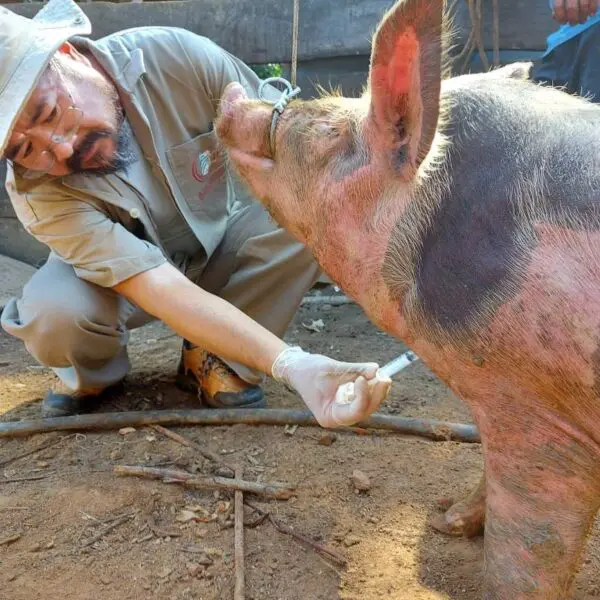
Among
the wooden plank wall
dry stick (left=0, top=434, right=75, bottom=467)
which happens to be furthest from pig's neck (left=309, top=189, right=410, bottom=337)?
the wooden plank wall

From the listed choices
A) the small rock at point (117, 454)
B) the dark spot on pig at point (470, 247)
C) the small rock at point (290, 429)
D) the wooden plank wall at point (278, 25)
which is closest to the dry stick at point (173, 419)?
the small rock at point (290, 429)

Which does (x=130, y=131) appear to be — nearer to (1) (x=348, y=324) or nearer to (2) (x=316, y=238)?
(2) (x=316, y=238)

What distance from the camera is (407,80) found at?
4.89 ft

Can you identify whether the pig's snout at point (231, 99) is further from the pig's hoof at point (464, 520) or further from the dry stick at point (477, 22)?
the dry stick at point (477, 22)

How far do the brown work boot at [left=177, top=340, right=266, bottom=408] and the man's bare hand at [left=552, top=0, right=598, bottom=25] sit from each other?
1.77 metres

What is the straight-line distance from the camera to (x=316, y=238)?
1771mm

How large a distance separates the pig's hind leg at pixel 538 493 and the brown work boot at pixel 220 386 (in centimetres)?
149

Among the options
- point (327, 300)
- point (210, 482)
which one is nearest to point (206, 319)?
point (210, 482)

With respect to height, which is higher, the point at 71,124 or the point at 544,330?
the point at 544,330

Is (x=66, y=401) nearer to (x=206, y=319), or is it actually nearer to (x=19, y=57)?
(x=206, y=319)

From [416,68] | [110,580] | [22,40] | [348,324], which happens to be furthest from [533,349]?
[348,324]

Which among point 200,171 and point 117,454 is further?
point 200,171

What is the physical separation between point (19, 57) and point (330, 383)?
3.94 ft

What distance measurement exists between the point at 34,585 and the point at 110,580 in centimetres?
18
